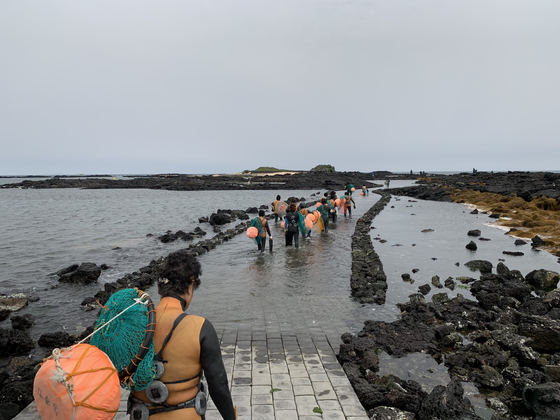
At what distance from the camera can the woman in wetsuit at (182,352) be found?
2529 mm

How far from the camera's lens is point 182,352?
2527 millimetres

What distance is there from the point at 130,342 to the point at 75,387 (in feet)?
1.36

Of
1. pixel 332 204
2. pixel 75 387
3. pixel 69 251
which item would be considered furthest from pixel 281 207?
pixel 75 387

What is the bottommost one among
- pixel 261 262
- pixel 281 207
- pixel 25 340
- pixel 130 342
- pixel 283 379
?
pixel 25 340

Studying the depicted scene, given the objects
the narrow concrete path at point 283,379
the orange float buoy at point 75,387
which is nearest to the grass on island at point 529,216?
the narrow concrete path at point 283,379

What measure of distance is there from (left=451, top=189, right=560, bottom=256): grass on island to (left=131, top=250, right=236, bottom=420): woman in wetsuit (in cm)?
1779

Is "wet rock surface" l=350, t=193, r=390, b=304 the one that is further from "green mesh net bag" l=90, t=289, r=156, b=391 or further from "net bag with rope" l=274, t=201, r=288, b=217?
"green mesh net bag" l=90, t=289, r=156, b=391

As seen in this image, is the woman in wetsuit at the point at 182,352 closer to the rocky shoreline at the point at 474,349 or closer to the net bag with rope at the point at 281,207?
the rocky shoreline at the point at 474,349

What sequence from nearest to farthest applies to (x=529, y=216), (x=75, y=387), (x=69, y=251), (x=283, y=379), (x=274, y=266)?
(x=75, y=387)
(x=283, y=379)
(x=274, y=266)
(x=69, y=251)
(x=529, y=216)

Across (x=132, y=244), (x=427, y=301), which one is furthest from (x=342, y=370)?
(x=132, y=244)

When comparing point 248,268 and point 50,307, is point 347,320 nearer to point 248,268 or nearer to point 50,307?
point 248,268

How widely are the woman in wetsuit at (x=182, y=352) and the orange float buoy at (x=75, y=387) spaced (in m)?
0.39

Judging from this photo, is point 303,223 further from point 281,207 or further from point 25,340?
point 25,340

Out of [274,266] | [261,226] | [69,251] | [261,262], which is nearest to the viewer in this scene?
[274,266]
